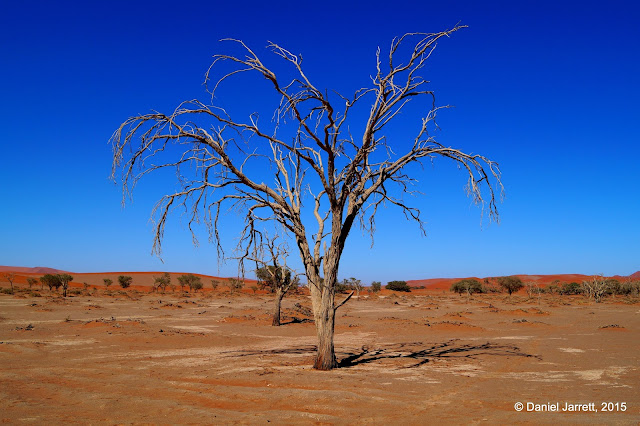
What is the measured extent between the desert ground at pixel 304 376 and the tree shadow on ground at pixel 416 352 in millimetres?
42

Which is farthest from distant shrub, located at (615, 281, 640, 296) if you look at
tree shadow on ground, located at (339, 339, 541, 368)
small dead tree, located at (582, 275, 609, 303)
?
tree shadow on ground, located at (339, 339, 541, 368)

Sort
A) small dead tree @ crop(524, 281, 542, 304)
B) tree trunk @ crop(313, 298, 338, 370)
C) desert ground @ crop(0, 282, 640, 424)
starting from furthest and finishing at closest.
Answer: small dead tree @ crop(524, 281, 542, 304) → tree trunk @ crop(313, 298, 338, 370) → desert ground @ crop(0, 282, 640, 424)

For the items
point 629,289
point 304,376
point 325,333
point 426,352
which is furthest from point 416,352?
point 629,289

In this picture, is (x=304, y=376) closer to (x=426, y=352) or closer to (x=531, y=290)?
(x=426, y=352)

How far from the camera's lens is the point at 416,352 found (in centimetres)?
1353

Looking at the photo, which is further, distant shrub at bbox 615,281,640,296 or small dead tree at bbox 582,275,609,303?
distant shrub at bbox 615,281,640,296

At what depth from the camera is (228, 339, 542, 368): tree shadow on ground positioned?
12.1 m

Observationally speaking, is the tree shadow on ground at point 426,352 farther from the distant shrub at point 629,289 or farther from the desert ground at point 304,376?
the distant shrub at point 629,289

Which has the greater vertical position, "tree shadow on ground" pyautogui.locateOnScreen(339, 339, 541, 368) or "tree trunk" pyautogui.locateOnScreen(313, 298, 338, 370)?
"tree trunk" pyautogui.locateOnScreen(313, 298, 338, 370)

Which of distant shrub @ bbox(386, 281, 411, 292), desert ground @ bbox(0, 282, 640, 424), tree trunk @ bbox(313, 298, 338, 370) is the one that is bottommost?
distant shrub @ bbox(386, 281, 411, 292)

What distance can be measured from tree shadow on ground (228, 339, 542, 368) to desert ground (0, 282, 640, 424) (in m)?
0.04

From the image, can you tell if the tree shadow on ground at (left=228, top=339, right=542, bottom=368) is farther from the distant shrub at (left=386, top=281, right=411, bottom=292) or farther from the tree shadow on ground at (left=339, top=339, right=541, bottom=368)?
the distant shrub at (left=386, top=281, right=411, bottom=292)

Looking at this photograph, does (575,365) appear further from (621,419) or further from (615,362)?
(621,419)

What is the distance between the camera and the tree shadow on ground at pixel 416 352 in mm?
12055
